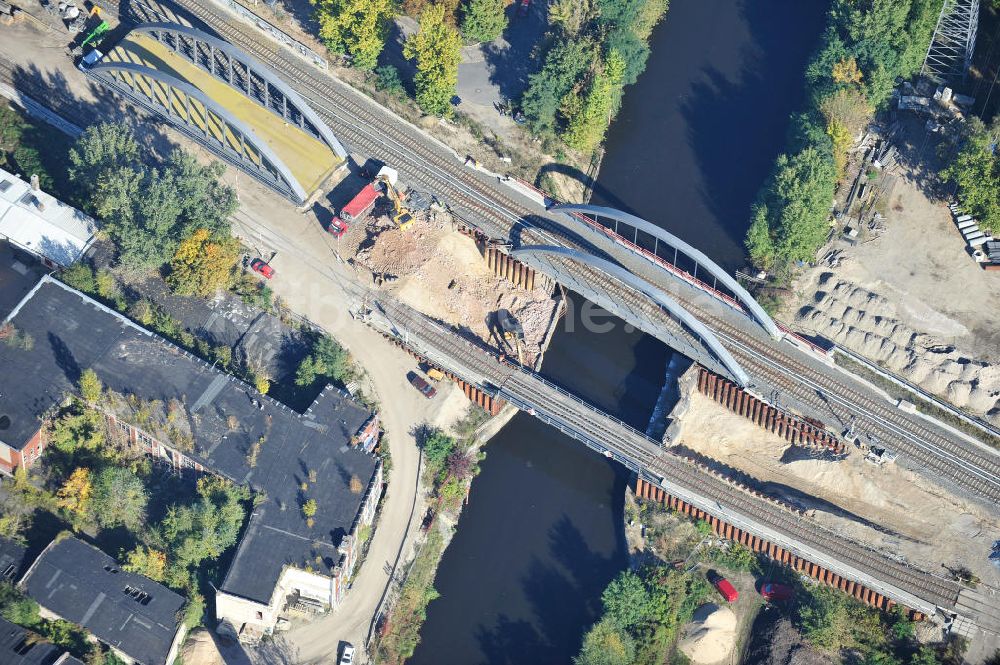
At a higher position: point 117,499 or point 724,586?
point 724,586

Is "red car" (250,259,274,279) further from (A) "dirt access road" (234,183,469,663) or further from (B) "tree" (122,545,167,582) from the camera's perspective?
(B) "tree" (122,545,167,582)

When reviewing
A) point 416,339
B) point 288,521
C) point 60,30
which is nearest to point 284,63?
point 60,30

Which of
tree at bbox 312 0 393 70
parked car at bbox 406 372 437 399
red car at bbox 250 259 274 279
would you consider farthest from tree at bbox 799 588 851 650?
tree at bbox 312 0 393 70

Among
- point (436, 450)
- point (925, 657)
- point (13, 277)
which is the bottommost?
point (13, 277)

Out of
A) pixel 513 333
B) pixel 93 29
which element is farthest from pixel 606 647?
pixel 93 29

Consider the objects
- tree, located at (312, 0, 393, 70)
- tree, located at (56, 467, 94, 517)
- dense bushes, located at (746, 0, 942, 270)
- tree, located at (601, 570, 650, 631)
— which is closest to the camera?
tree, located at (56, 467, 94, 517)

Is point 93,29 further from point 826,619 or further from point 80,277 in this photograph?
point 826,619

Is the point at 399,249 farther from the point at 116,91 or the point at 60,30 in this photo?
the point at 60,30

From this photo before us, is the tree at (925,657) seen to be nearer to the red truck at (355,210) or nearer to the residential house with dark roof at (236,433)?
the residential house with dark roof at (236,433)
